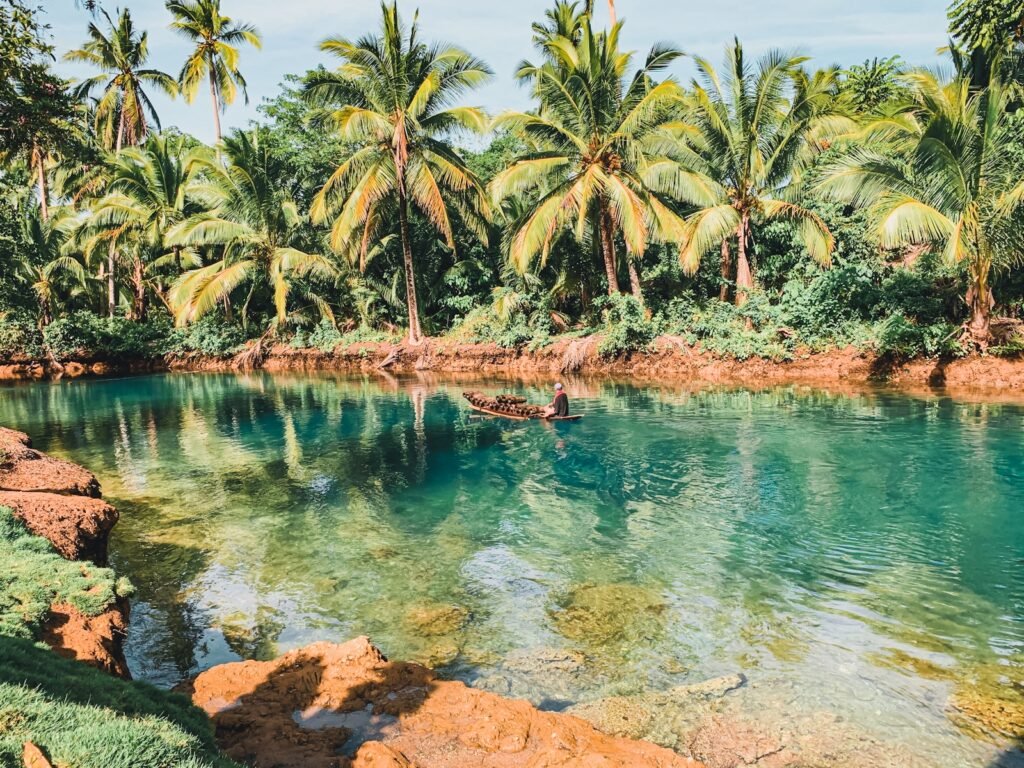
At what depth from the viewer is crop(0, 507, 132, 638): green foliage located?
17.9ft

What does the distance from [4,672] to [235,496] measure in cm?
906

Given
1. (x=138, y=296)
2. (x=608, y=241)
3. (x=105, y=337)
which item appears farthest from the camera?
(x=138, y=296)

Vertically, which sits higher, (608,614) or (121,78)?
(121,78)

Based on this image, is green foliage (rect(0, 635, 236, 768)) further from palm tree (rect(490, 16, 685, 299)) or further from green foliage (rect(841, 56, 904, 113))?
green foliage (rect(841, 56, 904, 113))

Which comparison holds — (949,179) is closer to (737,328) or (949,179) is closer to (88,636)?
(737,328)

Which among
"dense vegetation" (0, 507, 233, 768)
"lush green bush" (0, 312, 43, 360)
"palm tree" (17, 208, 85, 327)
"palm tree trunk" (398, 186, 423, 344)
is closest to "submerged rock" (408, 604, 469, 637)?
"dense vegetation" (0, 507, 233, 768)

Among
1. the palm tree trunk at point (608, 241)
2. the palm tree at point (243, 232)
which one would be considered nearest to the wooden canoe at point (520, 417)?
the palm tree trunk at point (608, 241)

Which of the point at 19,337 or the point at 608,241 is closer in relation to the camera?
the point at 608,241

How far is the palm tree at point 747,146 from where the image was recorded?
22250 millimetres

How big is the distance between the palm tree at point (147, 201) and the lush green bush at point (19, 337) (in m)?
5.54

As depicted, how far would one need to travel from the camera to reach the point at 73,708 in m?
3.66

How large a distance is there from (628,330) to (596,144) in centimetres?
668

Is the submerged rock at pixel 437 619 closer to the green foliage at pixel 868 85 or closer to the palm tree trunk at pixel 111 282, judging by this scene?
the green foliage at pixel 868 85

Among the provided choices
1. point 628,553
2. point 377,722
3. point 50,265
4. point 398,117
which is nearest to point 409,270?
point 398,117
